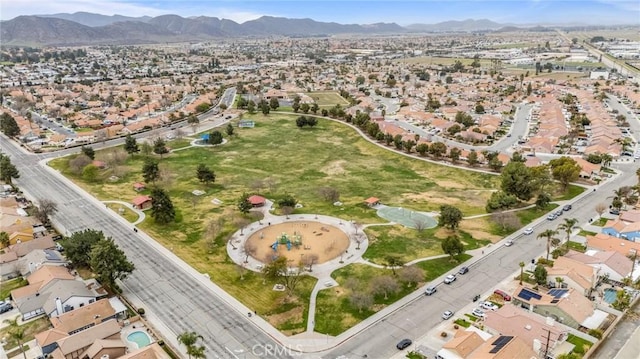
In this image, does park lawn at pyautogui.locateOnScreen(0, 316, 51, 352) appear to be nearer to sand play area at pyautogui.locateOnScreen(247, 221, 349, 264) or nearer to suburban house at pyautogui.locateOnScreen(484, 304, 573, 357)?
sand play area at pyautogui.locateOnScreen(247, 221, 349, 264)

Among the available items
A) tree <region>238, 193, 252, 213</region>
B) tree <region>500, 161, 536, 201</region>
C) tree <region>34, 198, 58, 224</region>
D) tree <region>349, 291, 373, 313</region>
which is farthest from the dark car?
tree <region>34, 198, 58, 224</region>

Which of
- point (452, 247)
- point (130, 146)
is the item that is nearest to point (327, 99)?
point (130, 146)

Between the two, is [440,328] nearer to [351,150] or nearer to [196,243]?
[196,243]

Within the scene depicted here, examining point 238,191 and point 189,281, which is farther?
point 238,191

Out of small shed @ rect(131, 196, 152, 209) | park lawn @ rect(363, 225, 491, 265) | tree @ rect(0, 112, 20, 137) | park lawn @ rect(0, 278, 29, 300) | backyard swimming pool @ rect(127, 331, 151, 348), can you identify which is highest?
tree @ rect(0, 112, 20, 137)

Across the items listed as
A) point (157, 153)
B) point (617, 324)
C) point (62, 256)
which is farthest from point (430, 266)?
point (157, 153)
